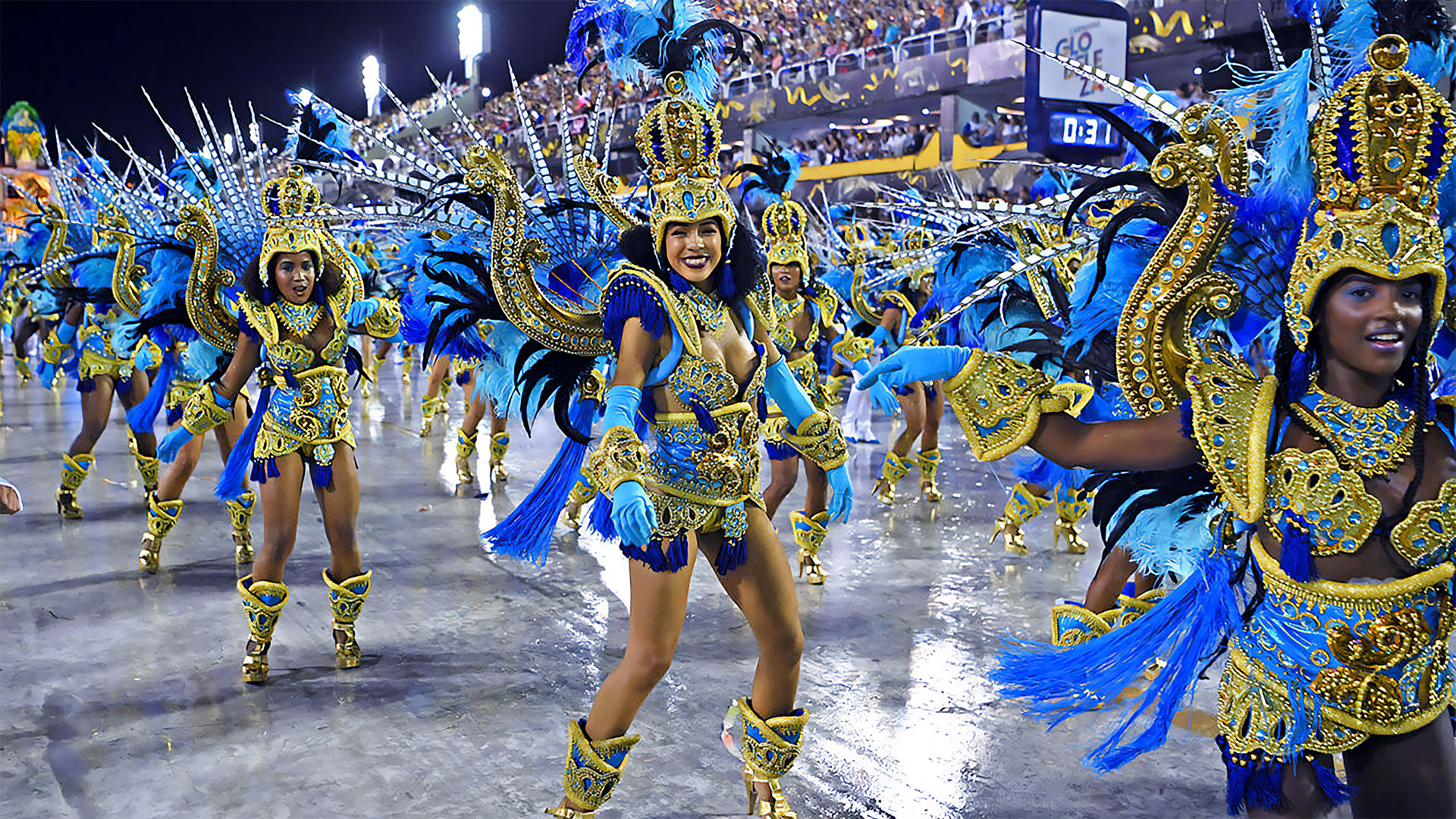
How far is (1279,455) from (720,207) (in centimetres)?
168

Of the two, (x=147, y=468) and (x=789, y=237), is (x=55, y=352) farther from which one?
(x=789, y=237)

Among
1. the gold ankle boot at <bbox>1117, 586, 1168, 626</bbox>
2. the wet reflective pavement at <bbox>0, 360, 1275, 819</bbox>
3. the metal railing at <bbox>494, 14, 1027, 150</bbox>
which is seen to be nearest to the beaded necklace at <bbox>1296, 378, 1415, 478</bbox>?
the gold ankle boot at <bbox>1117, 586, 1168, 626</bbox>

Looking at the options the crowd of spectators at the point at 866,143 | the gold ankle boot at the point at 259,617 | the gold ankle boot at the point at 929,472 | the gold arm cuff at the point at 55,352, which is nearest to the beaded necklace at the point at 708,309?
the gold ankle boot at the point at 259,617

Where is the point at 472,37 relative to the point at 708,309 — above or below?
above

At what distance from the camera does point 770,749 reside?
3377 millimetres

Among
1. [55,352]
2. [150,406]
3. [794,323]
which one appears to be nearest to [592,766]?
[794,323]

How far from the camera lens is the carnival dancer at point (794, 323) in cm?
628

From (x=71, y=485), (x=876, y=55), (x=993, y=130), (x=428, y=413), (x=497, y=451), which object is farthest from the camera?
(x=876, y=55)

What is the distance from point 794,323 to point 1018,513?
5.96ft

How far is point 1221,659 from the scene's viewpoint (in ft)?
15.2

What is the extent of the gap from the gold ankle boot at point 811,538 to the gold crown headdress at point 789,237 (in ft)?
4.51

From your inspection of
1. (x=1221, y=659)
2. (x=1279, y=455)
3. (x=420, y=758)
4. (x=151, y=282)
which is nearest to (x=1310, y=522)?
(x=1279, y=455)

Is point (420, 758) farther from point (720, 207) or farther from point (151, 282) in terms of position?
point (151, 282)

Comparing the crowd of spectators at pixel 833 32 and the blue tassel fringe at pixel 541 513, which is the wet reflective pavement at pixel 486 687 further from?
the crowd of spectators at pixel 833 32
